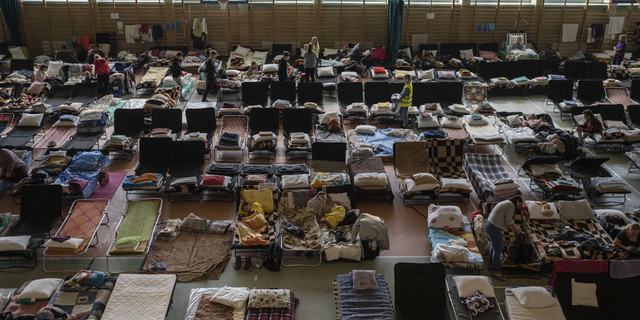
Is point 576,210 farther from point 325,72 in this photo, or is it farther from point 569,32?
point 569,32

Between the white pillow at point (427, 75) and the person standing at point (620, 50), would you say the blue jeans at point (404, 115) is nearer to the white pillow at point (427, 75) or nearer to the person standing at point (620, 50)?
the white pillow at point (427, 75)

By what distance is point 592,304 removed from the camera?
7469mm

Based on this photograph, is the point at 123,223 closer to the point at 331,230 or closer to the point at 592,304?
the point at 331,230

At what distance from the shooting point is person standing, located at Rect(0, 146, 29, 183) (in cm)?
1026

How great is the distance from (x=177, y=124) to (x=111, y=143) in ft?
5.09

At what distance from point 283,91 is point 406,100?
3450 mm

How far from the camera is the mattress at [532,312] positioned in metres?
7.09

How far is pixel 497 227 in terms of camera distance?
26.2ft

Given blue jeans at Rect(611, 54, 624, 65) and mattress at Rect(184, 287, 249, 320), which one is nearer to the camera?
mattress at Rect(184, 287, 249, 320)

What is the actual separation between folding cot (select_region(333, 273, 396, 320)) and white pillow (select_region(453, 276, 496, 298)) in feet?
3.24

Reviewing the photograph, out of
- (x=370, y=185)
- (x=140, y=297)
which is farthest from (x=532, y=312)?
(x=140, y=297)

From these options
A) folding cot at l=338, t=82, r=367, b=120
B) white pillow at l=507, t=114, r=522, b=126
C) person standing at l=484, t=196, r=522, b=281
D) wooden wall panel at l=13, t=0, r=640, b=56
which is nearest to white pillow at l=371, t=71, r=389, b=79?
folding cot at l=338, t=82, r=367, b=120

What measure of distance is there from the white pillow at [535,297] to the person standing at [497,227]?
31.8 inches

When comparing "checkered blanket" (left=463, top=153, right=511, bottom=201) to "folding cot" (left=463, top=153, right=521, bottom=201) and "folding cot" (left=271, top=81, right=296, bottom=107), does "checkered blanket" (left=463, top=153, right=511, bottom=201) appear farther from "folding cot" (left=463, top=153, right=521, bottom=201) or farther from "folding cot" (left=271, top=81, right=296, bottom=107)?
"folding cot" (left=271, top=81, right=296, bottom=107)
